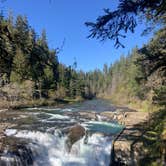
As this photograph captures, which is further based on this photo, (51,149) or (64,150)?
(64,150)

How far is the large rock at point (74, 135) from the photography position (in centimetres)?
1599

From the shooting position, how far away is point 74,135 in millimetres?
16891

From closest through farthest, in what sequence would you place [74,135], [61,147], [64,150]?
[64,150] → [61,147] → [74,135]

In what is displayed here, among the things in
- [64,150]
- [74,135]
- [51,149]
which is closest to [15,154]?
[51,149]

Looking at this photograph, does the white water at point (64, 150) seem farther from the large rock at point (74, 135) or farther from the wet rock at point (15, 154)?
the wet rock at point (15, 154)

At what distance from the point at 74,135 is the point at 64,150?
1564mm

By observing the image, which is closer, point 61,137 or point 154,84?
point 61,137

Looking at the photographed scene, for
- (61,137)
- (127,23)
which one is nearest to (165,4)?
(127,23)

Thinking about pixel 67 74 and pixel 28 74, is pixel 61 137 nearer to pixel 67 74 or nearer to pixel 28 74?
pixel 28 74

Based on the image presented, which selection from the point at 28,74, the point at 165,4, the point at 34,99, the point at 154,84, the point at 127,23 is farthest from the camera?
the point at 34,99

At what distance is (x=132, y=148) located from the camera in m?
13.0

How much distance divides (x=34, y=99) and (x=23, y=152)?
3002 cm

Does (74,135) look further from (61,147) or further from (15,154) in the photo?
(15,154)

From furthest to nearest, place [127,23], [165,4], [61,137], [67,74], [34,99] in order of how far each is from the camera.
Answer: [67,74]
[34,99]
[61,137]
[127,23]
[165,4]
